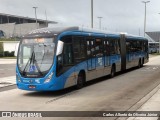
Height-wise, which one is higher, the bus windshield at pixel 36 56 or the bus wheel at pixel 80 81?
the bus windshield at pixel 36 56

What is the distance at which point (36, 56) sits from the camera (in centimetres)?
1495

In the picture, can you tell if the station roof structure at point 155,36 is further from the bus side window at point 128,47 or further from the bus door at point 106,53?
the bus door at point 106,53

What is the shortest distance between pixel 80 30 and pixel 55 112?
7.14 metres

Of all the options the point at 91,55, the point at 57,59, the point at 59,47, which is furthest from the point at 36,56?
the point at 91,55

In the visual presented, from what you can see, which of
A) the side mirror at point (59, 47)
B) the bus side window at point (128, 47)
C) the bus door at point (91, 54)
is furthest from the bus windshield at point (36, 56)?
the bus side window at point (128, 47)

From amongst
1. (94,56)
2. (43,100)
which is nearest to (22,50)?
(43,100)

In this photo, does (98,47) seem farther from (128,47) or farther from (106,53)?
(128,47)

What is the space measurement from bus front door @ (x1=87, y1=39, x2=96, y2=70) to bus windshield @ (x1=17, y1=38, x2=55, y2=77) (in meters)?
3.52

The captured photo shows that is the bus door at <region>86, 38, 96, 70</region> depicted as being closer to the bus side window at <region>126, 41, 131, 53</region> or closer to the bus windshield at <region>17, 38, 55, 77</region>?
the bus windshield at <region>17, 38, 55, 77</region>

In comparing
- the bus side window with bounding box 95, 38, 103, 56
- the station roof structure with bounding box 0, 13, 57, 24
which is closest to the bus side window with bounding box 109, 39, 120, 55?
the bus side window with bounding box 95, 38, 103, 56

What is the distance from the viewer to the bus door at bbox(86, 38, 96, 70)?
18.2 metres

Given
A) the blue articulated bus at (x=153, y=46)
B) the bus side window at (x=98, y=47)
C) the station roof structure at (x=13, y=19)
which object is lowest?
the blue articulated bus at (x=153, y=46)

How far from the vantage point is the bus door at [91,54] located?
18188 millimetres

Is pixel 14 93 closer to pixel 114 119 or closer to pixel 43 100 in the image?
pixel 43 100
